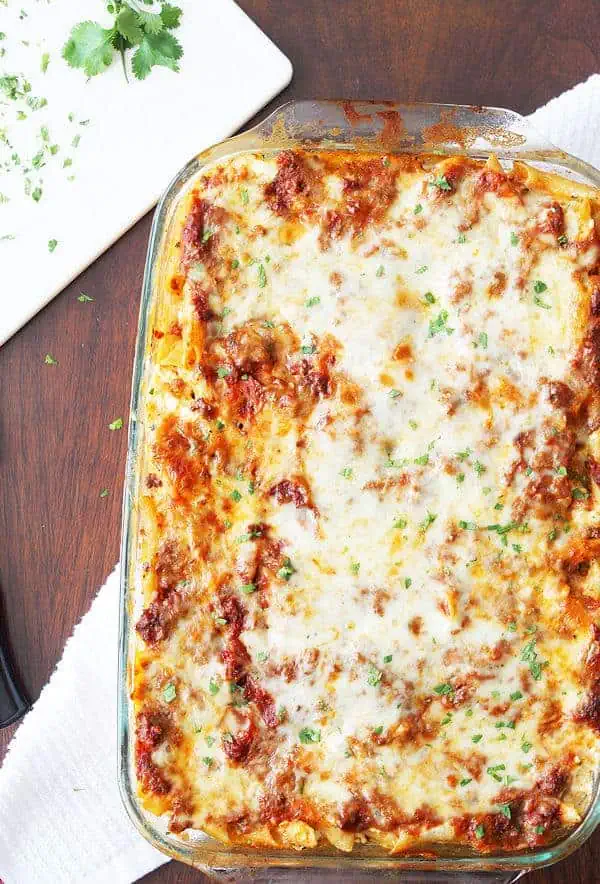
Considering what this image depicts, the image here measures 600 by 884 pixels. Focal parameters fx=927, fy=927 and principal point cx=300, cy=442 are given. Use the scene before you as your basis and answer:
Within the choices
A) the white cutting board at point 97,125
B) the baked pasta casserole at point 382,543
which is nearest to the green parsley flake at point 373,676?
the baked pasta casserole at point 382,543

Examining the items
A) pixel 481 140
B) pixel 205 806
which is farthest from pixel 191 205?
pixel 205 806

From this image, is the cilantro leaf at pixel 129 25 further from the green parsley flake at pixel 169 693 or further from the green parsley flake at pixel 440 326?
the green parsley flake at pixel 169 693

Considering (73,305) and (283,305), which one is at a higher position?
(283,305)

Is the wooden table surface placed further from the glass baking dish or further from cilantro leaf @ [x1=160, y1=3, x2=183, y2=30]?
the glass baking dish

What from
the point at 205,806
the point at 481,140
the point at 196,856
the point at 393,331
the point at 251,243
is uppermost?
the point at 481,140

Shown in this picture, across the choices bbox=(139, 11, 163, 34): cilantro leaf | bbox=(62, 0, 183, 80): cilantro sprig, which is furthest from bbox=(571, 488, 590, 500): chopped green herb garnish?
bbox=(139, 11, 163, 34): cilantro leaf

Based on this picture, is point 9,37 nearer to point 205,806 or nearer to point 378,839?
point 205,806

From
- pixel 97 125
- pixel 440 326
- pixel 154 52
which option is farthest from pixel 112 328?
pixel 440 326
